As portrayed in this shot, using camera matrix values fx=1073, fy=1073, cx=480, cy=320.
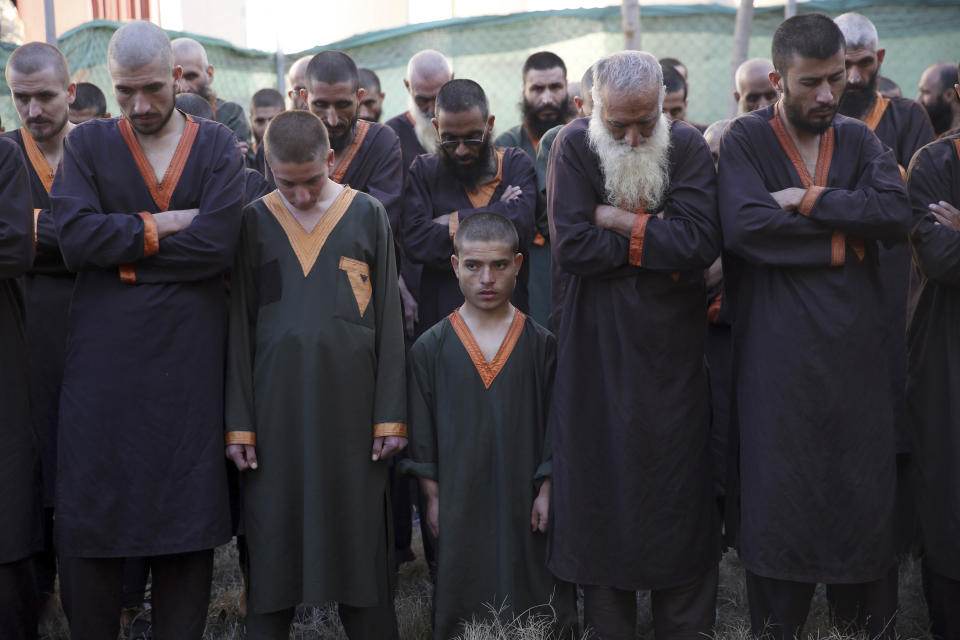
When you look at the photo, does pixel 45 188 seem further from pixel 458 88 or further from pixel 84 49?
pixel 84 49

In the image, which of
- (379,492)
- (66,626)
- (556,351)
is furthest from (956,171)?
(66,626)

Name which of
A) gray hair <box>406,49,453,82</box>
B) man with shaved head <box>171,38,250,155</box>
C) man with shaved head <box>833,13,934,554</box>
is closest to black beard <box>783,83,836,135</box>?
man with shaved head <box>833,13,934,554</box>

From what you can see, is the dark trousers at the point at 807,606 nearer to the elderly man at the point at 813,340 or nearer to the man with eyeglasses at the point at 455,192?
the elderly man at the point at 813,340

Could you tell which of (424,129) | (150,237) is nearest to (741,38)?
(424,129)

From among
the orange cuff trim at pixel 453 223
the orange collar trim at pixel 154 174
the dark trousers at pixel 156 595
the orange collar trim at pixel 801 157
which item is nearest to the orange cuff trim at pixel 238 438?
the dark trousers at pixel 156 595

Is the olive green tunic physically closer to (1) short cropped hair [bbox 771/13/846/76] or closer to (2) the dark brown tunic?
(2) the dark brown tunic

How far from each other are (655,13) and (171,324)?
Result: 6.44 m

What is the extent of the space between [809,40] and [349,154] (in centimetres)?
224

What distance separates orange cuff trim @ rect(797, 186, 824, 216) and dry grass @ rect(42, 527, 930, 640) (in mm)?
Answer: 1534

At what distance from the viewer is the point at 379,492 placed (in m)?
4.04

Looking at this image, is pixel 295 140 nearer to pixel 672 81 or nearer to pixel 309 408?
pixel 309 408

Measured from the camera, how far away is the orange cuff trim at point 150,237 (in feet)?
12.1

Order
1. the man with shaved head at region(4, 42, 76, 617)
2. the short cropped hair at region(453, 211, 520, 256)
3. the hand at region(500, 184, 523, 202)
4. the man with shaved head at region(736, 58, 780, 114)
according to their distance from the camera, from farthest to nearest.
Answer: the man with shaved head at region(736, 58, 780, 114)
the hand at region(500, 184, 523, 202)
the man with shaved head at region(4, 42, 76, 617)
the short cropped hair at region(453, 211, 520, 256)

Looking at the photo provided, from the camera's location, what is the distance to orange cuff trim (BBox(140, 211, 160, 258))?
3691 mm
